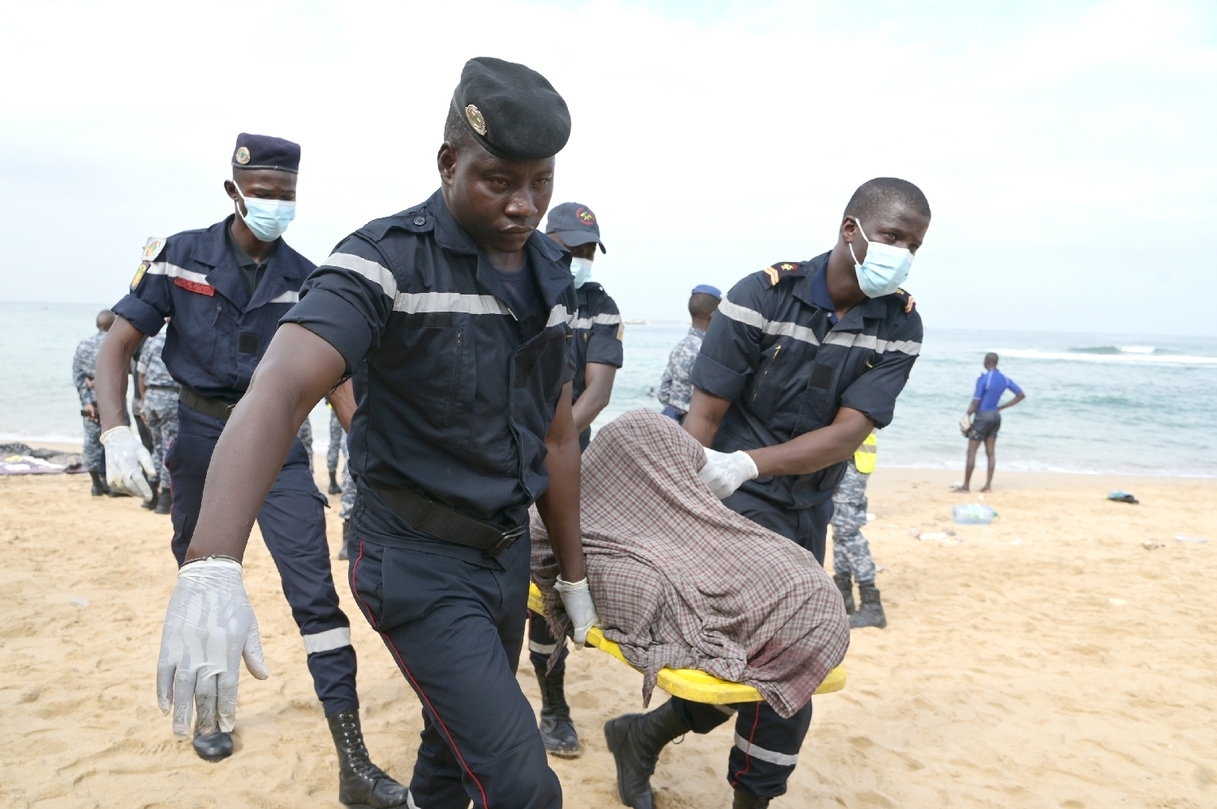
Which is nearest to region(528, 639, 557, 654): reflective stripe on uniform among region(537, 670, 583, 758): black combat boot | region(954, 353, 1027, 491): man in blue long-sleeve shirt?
region(537, 670, 583, 758): black combat boot

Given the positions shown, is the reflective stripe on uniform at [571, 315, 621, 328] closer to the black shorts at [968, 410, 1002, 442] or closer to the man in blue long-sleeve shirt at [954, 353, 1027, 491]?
the man in blue long-sleeve shirt at [954, 353, 1027, 491]

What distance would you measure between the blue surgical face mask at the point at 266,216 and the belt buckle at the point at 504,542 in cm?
213

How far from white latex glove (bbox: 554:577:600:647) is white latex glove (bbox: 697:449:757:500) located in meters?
0.60

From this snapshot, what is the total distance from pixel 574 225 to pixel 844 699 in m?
2.95

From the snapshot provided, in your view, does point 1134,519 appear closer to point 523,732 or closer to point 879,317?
point 879,317

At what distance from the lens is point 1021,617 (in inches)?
250

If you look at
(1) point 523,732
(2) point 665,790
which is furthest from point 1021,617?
(1) point 523,732

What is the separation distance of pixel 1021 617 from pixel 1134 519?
5258mm

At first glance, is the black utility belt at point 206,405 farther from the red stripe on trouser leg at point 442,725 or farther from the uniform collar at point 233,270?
the red stripe on trouser leg at point 442,725

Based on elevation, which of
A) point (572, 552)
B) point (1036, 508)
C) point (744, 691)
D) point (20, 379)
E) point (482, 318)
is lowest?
point (20, 379)

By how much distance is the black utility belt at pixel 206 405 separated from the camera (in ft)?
11.6

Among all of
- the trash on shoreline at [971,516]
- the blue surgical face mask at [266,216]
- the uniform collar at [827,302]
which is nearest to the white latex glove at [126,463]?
the blue surgical face mask at [266,216]

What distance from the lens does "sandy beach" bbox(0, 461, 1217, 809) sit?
11.8 feet

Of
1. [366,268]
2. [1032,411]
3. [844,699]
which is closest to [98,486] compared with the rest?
[844,699]
